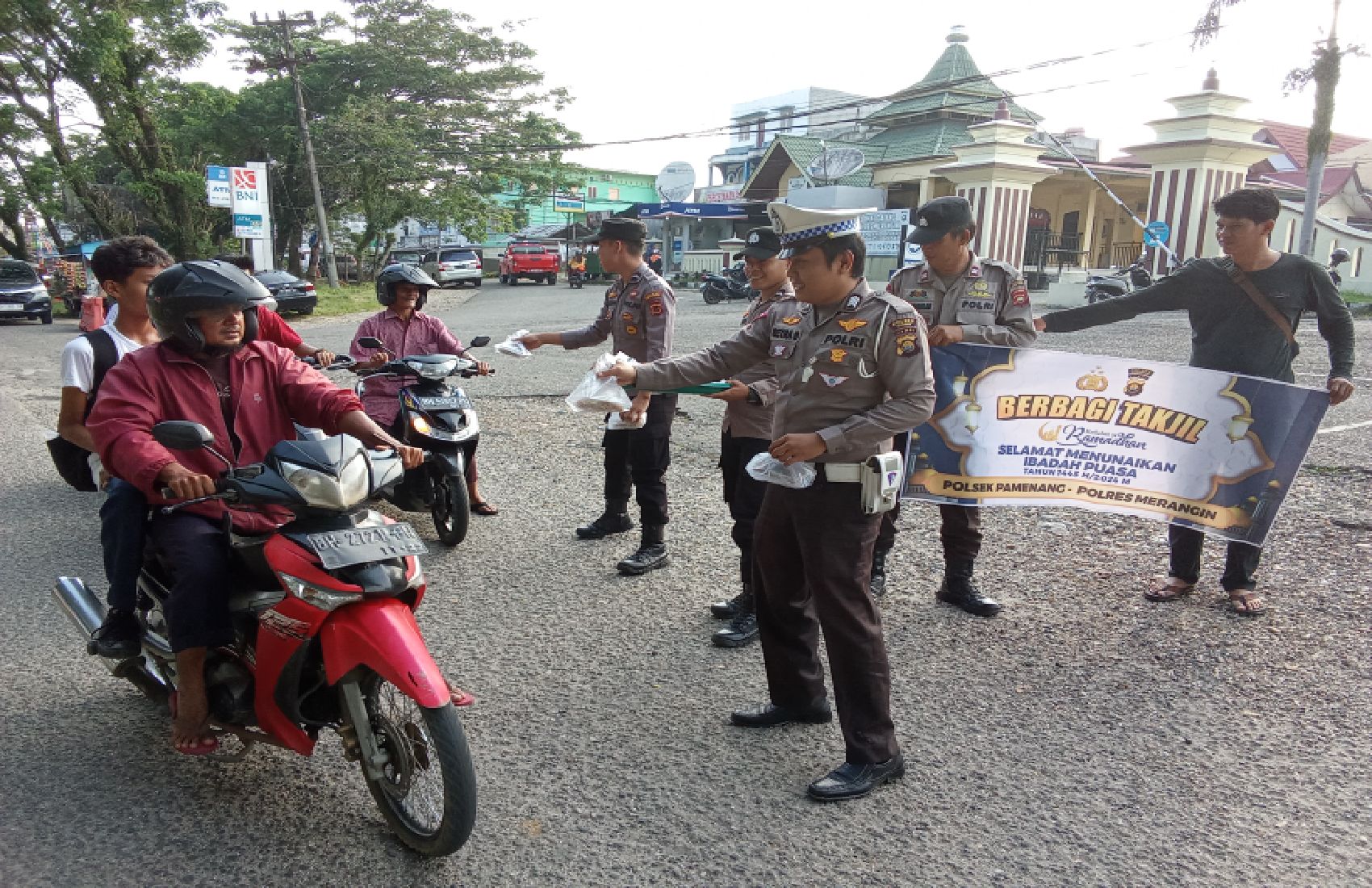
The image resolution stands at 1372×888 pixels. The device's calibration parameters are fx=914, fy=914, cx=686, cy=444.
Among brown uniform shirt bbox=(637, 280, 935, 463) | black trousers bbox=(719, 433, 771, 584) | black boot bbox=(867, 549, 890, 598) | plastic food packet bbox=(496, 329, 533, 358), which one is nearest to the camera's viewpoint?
brown uniform shirt bbox=(637, 280, 935, 463)

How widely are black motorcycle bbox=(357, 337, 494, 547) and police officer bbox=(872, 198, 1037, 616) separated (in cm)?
247

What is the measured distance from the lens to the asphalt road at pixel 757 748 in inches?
101

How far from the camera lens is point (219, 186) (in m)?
22.8

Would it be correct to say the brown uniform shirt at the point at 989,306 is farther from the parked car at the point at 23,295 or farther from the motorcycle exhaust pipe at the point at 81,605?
the parked car at the point at 23,295

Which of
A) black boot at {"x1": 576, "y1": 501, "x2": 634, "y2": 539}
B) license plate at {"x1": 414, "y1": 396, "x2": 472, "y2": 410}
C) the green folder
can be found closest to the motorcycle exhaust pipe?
the green folder

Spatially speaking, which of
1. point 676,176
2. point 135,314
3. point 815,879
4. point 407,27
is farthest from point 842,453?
point 407,27

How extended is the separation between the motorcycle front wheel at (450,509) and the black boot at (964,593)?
2.70 m

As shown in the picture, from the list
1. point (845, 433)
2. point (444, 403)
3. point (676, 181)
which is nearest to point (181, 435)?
point (845, 433)

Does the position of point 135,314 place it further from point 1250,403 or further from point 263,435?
point 1250,403

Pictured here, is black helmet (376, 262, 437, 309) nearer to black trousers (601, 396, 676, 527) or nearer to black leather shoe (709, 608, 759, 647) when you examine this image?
black trousers (601, 396, 676, 527)

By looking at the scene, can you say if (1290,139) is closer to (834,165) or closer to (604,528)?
(834,165)

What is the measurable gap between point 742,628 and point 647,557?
104 cm

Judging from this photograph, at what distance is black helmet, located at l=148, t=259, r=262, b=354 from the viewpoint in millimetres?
2764

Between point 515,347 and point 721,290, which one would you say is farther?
point 721,290
